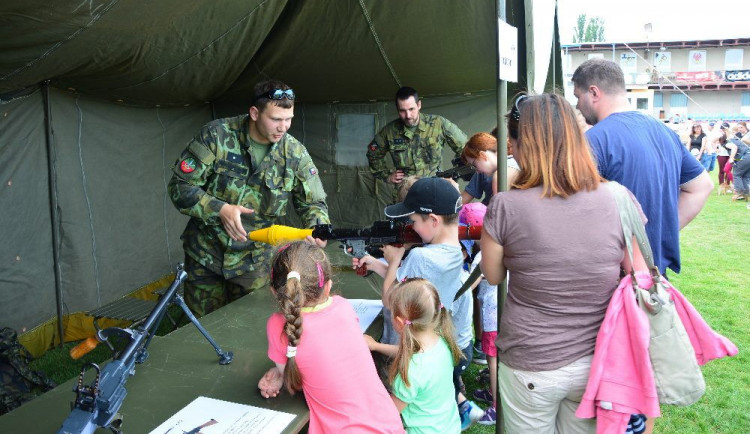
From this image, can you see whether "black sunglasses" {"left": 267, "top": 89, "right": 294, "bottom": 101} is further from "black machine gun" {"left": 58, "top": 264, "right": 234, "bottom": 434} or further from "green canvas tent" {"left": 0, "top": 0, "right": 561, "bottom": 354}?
"black machine gun" {"left": 58, "top": 264, "right": 234, "bottom": 434}

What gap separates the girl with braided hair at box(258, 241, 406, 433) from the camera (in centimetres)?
156

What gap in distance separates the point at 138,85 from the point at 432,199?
3014 mm

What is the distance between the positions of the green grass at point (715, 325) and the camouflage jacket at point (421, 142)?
212cm

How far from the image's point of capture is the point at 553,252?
1516 millimetres

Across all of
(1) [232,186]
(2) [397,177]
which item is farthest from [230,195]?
(2) [397,177]

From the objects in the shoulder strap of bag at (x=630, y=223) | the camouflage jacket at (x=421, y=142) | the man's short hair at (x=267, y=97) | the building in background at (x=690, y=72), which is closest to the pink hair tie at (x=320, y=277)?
the shoulder strap of bag at (x=630, y=223)

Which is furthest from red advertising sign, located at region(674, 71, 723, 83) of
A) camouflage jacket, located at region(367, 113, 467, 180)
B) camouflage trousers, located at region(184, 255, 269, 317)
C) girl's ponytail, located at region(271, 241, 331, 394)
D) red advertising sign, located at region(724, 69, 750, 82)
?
girl's ponytail, located at region(271, 241, 331, 394)

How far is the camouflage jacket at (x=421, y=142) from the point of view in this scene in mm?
5000

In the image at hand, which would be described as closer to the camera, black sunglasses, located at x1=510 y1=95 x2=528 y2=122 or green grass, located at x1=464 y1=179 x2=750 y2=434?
black sunglasses, located at x1=510 y1=95 x2=528 y2=122

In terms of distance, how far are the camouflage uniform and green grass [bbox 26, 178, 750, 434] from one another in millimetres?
1460

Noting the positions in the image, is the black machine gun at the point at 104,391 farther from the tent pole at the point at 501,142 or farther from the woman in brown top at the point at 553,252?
the tent pole at the point at 501,142

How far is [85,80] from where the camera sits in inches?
145

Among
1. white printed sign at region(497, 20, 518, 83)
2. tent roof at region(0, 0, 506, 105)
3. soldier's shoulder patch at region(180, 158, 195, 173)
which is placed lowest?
soldier's shoulder patch at region(180, 158, 195, 173)

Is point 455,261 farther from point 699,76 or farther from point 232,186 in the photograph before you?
point 699,76
